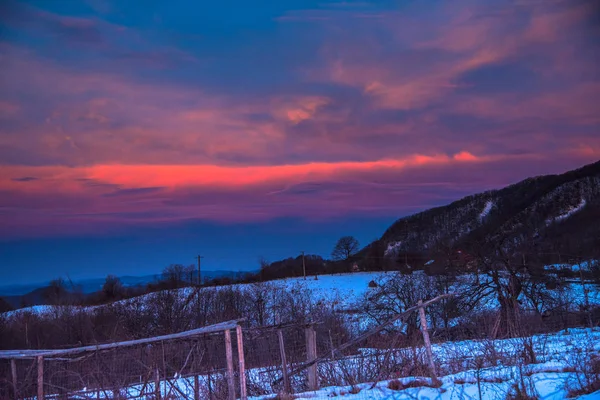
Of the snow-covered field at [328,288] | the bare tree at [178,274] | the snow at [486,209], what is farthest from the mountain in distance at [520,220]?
the bare tree at [178,274]

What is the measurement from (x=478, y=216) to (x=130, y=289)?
47.7m

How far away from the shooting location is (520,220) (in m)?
60.6

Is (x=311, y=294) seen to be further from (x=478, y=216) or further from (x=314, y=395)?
(x=478, y=216)

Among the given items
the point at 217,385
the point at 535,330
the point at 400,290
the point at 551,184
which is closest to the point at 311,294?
the point at 400,290

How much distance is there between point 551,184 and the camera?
76.4 metres

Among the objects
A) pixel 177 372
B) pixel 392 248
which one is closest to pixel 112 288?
pixel 392 248

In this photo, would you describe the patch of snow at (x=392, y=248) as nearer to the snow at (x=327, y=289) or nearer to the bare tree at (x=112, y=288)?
the snow at (x=327, y=289)

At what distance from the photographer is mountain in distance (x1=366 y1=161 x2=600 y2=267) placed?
4841 cm

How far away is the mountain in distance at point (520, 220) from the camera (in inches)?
1906

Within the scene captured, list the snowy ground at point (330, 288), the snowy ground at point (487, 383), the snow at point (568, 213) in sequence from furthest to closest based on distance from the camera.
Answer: the snow at point (568, 213), the snowy ground at point (330, 288), the snowy ground at point (487, 383)

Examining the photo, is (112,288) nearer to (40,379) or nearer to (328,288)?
(328,288)

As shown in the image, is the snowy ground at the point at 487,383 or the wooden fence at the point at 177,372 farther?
the wooden fence at the point at 177,372

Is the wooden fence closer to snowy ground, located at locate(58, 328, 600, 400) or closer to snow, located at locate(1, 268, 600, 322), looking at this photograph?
snowy ground, located at locate(58, 328, 600, 400)

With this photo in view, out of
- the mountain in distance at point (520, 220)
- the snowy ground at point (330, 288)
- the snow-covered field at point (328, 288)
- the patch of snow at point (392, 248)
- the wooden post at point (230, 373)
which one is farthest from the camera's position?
the patch of snow at point (392, 248)
